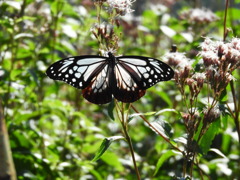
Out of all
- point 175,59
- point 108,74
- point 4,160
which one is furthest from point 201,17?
point 4,160

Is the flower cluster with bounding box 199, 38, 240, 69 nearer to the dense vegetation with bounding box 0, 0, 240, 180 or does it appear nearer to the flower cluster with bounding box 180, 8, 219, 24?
the dense vegetation with bounding box 0, 0, 240, 180

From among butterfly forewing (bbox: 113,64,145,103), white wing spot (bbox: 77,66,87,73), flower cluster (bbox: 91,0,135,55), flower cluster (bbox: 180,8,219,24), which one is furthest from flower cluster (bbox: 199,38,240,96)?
flower cluster (bbox: 180,8,219,24)

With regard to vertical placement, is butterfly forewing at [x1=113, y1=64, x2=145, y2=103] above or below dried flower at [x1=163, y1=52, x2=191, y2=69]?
below

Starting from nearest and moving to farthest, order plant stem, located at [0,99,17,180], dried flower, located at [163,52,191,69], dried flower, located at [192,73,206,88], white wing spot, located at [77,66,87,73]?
1. plant stem, located at [0,99,17,180]
2. dried flower, located at [192,73,206,88]
3. white wing spot, located at [77,66,87,73]
4. dried flower, located at [163,52,191,69]

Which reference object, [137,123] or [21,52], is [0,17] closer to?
[21,52]

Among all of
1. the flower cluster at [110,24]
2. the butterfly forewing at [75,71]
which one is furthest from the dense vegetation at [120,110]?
the butterfly forewing at [75,71]

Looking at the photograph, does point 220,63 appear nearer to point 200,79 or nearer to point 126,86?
point 200,79
